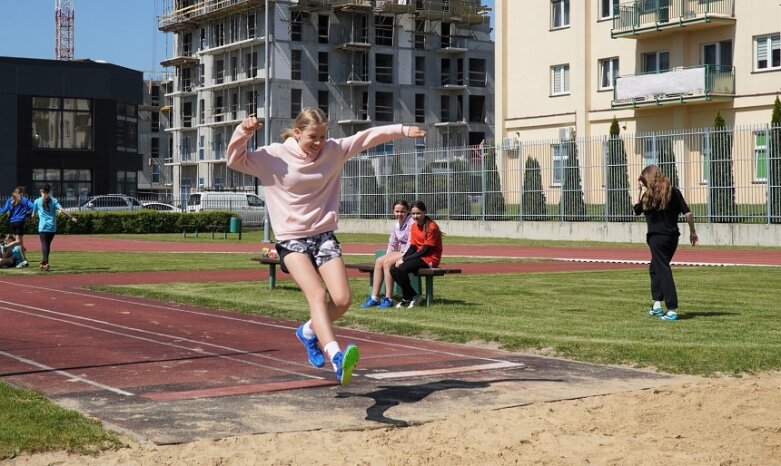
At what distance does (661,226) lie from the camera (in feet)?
46.1

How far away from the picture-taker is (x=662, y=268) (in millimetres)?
14078

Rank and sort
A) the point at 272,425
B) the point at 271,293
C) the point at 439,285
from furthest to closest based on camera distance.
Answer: the point at 439,285, the point at 271,293, the point at 272,425

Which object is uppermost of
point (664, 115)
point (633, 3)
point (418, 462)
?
point (633, 3)

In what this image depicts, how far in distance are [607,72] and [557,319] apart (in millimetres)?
38123

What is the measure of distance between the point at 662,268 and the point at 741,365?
391cm

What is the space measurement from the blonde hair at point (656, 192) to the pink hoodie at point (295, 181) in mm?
6181

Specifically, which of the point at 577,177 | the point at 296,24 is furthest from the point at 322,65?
the point at 577,177

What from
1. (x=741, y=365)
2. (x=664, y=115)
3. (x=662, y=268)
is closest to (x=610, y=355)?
(x=741, y=365)

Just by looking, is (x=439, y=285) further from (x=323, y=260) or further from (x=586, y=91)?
(x=586, y=91)

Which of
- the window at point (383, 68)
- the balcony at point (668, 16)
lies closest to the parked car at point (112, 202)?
the window at point (383, 68)

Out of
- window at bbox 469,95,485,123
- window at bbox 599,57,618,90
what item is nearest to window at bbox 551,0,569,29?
window at bbox 599,57,618,90

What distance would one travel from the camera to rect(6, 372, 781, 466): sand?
6.66 m

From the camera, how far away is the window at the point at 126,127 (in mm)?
75062

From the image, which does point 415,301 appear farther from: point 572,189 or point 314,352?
point 572,189
